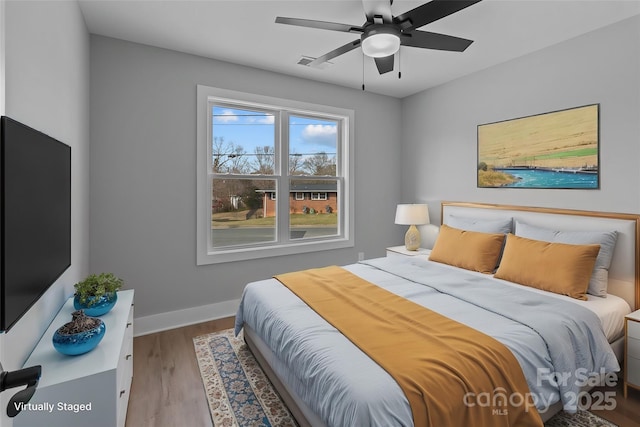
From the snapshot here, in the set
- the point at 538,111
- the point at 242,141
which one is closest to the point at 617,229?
the point at 538,111

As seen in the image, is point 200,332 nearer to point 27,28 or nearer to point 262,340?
point 262,340

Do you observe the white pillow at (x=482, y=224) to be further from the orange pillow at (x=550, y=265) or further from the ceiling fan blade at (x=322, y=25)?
the ceiling fan blade at (x=322, y=25)

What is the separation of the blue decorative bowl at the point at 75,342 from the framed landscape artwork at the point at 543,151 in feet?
12.2

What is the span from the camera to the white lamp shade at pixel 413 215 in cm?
412

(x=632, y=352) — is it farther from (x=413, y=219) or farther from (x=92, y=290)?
(x=92, y=290)

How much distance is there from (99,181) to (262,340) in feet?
6.75

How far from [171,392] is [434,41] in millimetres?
3033

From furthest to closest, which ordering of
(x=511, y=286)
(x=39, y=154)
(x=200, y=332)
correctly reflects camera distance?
(x=200, y=332) < (x=511, y=286) < (x=39, y=154)

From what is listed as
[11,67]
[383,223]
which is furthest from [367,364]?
[383,223]

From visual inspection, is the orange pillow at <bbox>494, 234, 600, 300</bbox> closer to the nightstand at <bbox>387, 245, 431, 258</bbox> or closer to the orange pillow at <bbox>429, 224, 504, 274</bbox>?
the orange pillow at <bbox>429, 224, 504, 274</bbox>

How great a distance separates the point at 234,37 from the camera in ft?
9.54

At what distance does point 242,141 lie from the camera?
3.75m

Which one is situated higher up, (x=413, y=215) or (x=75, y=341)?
(x=413, y=215)

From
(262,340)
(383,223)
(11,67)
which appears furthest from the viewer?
(383,223)
